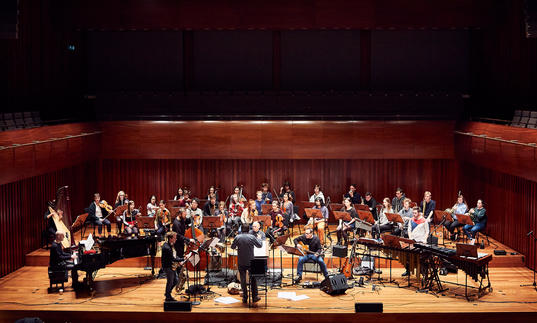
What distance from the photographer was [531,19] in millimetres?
11609

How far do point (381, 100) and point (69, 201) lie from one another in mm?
8116

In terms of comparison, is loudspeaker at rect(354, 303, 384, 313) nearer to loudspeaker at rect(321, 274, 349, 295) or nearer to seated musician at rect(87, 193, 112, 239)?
loudspeaker at rect(321, 274, 349, 295)

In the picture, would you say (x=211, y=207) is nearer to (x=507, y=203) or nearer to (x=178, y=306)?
(x=178, y=306)

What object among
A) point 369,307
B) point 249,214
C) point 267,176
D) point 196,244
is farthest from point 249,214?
point 369,307

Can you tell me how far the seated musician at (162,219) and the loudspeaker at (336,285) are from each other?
147 inches

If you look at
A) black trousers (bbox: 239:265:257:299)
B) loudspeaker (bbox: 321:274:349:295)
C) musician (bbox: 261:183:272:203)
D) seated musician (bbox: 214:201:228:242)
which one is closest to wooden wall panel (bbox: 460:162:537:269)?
loudspeaker (bbox: 321:274:349:295)

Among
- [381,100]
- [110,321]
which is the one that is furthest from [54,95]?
[381,100]

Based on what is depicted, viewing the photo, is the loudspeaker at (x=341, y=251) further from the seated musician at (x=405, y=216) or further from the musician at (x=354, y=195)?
the musician at (x=354, y=195)

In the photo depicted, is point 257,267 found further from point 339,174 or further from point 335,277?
point 339,174

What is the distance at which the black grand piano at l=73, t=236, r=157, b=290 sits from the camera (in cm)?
1028

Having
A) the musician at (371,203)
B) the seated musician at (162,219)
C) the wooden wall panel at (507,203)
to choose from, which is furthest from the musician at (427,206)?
the seated musician at (162,219)

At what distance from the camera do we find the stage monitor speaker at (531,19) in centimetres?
1157

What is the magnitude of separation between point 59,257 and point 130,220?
2934 millimetres

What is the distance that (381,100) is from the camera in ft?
51.8
